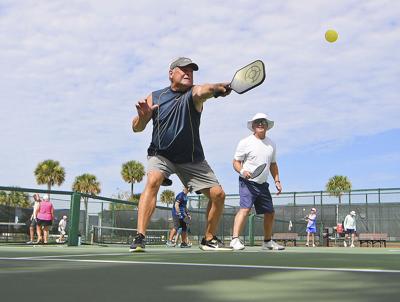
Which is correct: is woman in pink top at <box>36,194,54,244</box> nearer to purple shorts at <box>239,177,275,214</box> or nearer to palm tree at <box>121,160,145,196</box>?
purple shorts at <box>239,177,275,214</box>

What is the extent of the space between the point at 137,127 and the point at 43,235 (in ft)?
29.2

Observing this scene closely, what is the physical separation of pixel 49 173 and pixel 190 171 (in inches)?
1922

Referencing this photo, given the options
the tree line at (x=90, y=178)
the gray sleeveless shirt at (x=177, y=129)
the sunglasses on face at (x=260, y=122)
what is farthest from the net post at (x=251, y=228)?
the tree line at (x=90, y=178)

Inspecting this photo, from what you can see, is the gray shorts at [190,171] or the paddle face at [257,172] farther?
the paddle face at [257,172]

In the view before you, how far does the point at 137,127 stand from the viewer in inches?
215

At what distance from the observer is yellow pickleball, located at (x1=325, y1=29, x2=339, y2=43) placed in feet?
29.1

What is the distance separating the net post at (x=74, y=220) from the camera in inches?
424

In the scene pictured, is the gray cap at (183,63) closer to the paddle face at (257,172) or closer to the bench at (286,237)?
the paddle face at (257,172)

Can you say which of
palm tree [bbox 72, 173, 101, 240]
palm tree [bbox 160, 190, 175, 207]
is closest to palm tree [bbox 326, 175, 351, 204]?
palm tree [bbox 160, 190, 175, 207]

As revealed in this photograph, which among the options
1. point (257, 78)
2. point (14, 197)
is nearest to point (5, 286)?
point (257, 78)

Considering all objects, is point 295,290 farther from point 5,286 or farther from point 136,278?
point 5,286

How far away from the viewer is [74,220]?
36.1 ft

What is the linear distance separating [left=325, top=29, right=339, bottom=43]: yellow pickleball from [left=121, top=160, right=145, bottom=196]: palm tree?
4953 centimetres

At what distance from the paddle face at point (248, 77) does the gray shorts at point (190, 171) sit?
1.27 m
